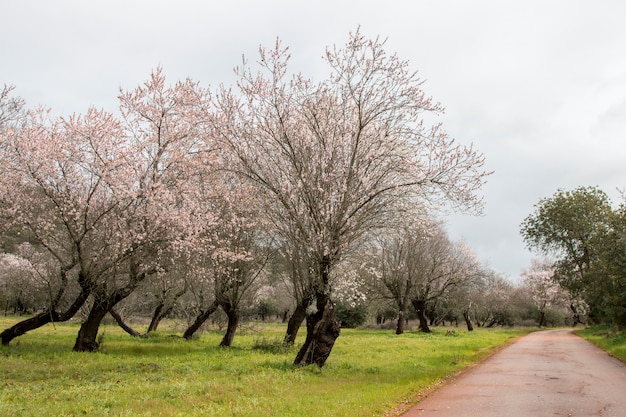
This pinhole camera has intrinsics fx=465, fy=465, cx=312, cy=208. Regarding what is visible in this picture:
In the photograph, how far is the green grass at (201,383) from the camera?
8.62 meters

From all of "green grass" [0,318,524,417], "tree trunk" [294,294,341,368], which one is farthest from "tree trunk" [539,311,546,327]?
"tree trunk" [294,294,341,368]

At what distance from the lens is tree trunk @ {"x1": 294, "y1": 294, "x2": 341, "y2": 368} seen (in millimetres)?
14523

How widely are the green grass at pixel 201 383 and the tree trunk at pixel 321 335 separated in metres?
0.57

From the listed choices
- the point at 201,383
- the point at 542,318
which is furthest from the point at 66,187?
the point at 542,318

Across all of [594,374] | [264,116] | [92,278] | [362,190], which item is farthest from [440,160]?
[92,278]

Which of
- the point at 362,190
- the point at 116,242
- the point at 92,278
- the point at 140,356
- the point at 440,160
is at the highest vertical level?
the point at 440,160

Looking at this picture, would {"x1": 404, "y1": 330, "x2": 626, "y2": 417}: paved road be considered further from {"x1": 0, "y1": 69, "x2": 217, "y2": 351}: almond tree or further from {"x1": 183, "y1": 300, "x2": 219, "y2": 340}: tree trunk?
{"x1": 183, "y1": 300, "x2": 219, "y2": 340}: tree trunk

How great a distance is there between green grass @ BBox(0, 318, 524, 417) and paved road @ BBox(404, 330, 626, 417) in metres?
0.78

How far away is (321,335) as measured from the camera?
47.7ft

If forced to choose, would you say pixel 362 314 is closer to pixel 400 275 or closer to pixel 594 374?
pixel 400 275

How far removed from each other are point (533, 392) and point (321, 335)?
6.11m

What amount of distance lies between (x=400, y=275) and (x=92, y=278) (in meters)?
28.7

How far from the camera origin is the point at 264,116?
560 inches

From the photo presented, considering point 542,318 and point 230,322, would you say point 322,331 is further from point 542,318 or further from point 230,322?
point 542,318
